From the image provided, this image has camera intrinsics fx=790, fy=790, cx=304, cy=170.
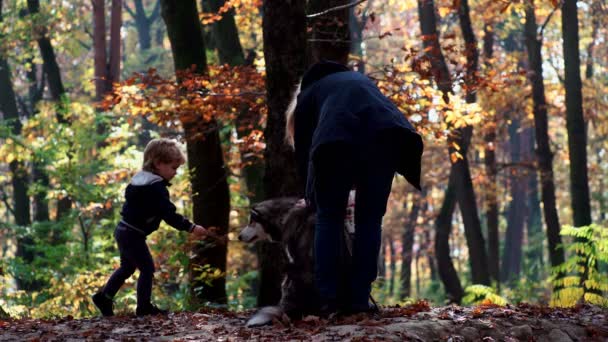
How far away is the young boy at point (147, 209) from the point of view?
6.03m

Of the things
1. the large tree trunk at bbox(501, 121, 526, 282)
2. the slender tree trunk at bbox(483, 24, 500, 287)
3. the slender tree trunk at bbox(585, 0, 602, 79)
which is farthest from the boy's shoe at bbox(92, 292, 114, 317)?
the large tree trunk at bbox(501, 121, 526, 282)

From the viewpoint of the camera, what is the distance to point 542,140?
1816cm

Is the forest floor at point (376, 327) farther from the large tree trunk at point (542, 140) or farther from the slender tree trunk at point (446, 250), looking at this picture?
the slender tree trunk at point (446, 250)

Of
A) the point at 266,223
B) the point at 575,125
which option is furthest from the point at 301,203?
the point at 575,125

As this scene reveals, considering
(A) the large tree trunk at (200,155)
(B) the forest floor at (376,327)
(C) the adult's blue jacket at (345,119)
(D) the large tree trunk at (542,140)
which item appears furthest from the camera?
(D) the large tree trunk at (542,140)

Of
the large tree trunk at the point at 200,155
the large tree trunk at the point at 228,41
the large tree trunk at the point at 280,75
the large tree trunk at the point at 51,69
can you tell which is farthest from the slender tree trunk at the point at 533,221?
the large tree trunk at the point at 280,75

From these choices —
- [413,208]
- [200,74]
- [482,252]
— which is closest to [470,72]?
[200,74]

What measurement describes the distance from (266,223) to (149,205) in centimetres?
105

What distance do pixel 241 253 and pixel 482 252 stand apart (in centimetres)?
574

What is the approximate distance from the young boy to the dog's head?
24.0 inches

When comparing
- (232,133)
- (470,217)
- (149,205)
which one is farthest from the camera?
(470,217)

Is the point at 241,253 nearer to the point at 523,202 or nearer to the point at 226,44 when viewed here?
the point at 226,44

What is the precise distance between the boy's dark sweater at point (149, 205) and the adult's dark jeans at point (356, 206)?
4.36ft

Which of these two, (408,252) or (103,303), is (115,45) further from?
(408,252)
